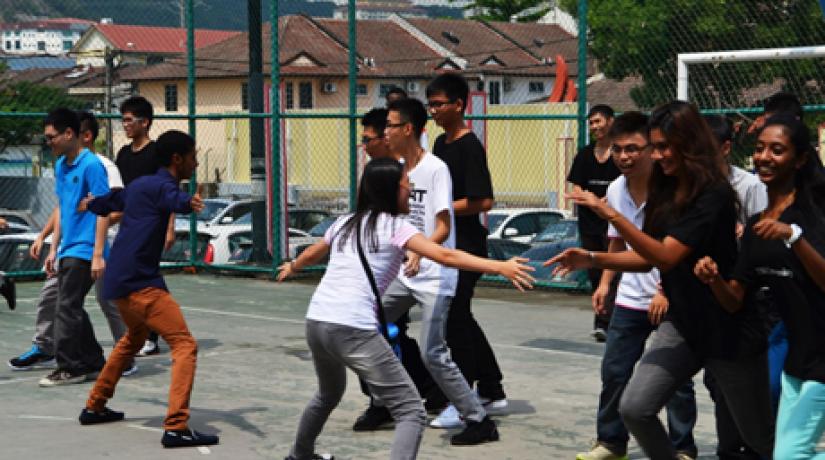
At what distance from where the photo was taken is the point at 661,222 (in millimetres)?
5512

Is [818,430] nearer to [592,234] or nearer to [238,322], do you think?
[592,234]

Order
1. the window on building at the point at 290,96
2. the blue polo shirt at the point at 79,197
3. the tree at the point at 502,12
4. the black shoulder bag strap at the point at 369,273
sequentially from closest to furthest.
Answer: the black shoulder bag strap at the point at 369,273
the blue polo shirt at the point at 79,197
the window on building at the point at 290,96
the tree at the point at 502,12

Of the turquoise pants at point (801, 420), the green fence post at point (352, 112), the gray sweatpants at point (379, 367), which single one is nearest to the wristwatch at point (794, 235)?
the turquoise pants at point (801, 420)

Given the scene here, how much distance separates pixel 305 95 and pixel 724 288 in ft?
136

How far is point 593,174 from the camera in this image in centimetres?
980

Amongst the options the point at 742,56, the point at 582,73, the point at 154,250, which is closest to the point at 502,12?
the point at 582,73

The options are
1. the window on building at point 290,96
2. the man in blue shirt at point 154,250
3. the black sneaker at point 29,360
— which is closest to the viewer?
the man in blue shirt at point 154,250

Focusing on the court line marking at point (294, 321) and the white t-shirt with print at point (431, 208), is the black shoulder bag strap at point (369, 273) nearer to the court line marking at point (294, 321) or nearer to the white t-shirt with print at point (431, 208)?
the white t-shirt with print at point (431, 208)

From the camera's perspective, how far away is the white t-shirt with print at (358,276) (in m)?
5.90

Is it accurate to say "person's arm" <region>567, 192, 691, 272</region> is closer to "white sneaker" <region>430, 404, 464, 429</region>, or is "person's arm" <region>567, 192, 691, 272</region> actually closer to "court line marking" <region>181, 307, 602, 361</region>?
"white sneaker" <region>430, 404, 464, 429</region>

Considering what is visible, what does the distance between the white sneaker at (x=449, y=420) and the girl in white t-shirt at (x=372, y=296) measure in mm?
1631

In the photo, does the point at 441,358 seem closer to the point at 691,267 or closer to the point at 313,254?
the point at 313,254

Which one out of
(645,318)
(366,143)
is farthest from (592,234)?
(645,318)

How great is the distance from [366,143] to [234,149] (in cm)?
2886
